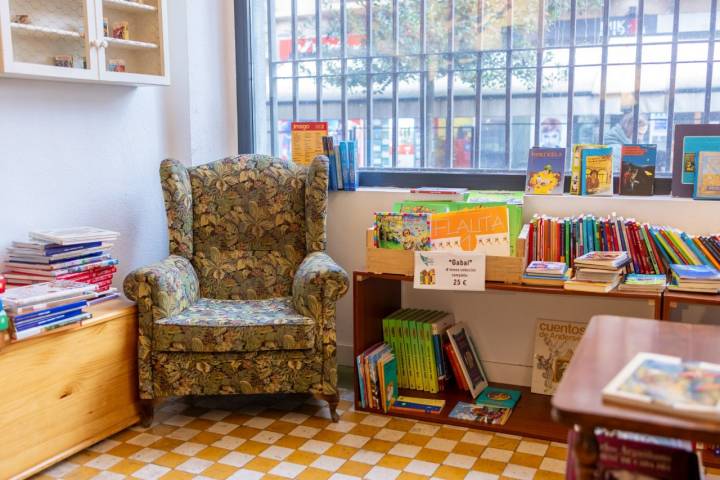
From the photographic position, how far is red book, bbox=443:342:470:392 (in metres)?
3.26

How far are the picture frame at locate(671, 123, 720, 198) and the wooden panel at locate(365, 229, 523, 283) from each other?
2.52ft

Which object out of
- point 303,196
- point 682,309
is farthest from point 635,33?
point 303,196

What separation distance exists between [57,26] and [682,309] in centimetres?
274

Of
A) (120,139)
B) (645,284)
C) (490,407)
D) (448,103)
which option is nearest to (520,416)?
(490,407)

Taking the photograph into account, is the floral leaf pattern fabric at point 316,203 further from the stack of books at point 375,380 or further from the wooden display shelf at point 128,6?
the wooden display shelf at point 128,6

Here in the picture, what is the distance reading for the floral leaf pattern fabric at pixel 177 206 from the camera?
3.29 meters

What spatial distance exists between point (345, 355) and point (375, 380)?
0.65 meters

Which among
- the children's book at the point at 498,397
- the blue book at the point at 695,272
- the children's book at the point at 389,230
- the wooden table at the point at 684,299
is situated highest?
the children's book at the point at 389,230

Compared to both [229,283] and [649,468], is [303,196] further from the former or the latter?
[649,468]

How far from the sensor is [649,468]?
5.13 ft

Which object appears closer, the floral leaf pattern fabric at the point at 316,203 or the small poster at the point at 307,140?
the floral leaf pattern fabric at the point at 316,203

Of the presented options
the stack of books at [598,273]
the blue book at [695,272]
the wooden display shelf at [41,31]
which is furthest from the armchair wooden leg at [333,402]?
the wooden display shelf at [41,31]

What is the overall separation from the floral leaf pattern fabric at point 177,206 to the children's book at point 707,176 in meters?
2.14

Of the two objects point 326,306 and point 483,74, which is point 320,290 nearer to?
point 326,306
